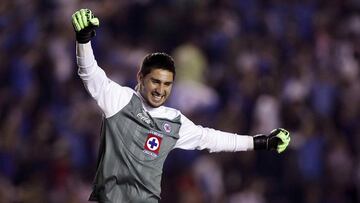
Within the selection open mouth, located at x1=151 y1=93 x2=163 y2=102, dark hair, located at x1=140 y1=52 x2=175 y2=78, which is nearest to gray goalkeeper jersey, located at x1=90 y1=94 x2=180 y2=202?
open mouth, located at x1=151 y1=93 x2=163 y2=102

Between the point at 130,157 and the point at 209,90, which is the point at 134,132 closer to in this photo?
the point at 130,157

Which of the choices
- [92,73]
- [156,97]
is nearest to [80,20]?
[92,73]

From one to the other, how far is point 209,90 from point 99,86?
21.6ft

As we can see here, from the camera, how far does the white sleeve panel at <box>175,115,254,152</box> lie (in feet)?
26.6

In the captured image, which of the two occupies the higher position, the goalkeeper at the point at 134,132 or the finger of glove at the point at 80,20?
the finger of glove at the point at 80,20

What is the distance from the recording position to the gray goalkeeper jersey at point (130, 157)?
25.1 feet

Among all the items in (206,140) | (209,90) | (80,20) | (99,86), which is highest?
(209,90)

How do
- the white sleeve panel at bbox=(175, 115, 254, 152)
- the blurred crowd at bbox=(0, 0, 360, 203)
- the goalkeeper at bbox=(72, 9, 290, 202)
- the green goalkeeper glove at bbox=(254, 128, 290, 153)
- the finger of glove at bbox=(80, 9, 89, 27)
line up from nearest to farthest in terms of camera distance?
the finger of glove at bbox=(80, 9, 89, 27)
the goalkeeper at bbox=(72, 9, 290, 202)
the white sleeve panel at bbox=(175, 115, 254, 152)
the green goalkeeper glove at bbox=(254, 128, 290, 153)
the blurred crowd at bbox=(0, 0, 360, 203)

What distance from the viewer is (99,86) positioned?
296 inches

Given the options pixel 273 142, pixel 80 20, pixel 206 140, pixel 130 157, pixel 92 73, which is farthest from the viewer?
pixel 273 142

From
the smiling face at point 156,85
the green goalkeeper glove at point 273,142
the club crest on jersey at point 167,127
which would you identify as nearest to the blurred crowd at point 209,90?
the green goalkeeper glove at point 273,142

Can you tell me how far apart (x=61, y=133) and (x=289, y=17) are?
155 inches

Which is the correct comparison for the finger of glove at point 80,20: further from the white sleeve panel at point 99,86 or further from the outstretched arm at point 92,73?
the white sleeve panel at point 99,86

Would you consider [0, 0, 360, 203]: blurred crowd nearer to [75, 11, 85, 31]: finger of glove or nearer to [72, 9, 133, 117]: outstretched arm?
[72, 9, 133, 117]: outstretched arm
